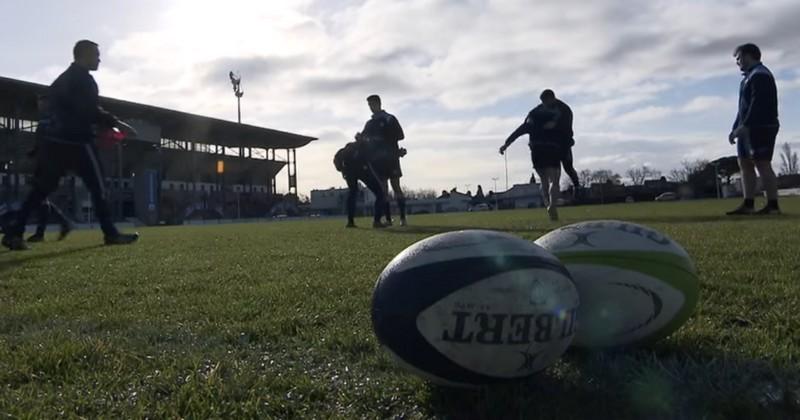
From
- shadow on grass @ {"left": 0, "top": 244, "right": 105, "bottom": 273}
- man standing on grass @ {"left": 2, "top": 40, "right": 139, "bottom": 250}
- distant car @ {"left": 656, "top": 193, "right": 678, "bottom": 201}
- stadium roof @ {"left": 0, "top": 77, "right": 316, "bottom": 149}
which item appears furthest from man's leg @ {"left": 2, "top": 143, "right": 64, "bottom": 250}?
distant car @ {"left": 656, "top": 193, "right": 678, "bottom": 201}

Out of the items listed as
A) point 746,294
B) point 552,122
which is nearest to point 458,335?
point 746,294

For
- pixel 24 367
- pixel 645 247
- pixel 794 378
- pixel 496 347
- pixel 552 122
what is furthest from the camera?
pixel 552 122

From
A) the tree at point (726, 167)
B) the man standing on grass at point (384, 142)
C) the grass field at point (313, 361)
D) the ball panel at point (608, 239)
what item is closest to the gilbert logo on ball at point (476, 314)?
the grass field at point (313, 361)

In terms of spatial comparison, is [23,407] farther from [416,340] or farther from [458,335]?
[458,335]

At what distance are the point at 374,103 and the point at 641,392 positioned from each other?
10089mm

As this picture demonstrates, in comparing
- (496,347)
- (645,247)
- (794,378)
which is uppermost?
(645,247)

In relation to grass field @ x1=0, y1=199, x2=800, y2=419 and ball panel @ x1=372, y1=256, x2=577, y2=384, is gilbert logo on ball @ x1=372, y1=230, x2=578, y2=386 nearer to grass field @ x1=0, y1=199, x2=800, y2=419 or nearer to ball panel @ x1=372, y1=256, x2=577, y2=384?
ball panel @ x1=372, y1=256, x2=577, y2=384

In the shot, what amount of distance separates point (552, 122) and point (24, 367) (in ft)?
30.6

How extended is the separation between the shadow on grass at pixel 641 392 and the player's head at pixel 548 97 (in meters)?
8.92

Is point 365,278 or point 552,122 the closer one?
point 365,278

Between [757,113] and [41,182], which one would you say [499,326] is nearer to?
[41,182]

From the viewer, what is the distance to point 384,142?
1145 cm

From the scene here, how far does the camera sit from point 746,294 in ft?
9.78

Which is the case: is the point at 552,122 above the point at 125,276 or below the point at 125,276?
above
